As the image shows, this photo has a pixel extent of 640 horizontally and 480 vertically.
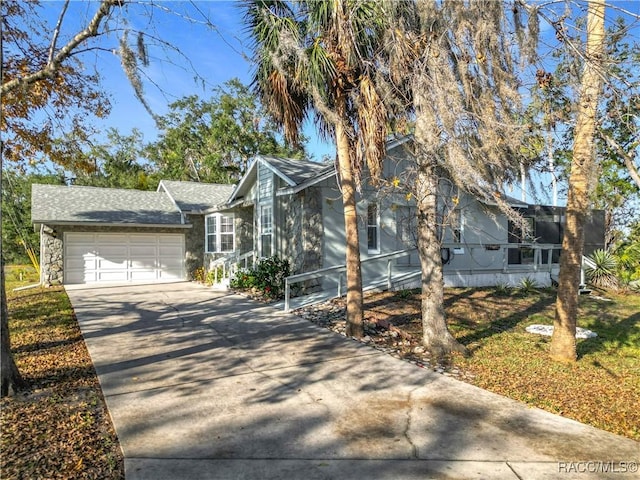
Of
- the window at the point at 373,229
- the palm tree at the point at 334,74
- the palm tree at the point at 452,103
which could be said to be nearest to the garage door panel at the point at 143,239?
the window at the point at 373,229

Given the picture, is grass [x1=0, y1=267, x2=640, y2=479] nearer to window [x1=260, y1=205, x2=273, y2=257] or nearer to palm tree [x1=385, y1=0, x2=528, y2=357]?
palm tree [x1=385, y1=0, x2=528, y2=357]

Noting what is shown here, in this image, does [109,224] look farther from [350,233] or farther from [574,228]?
Answer: [574,228]

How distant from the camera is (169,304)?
12.0 meters

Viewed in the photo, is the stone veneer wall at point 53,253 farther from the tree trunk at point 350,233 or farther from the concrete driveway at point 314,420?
the tree trunk at point 350,233

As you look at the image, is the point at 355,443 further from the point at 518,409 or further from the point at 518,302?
the point at 518,302

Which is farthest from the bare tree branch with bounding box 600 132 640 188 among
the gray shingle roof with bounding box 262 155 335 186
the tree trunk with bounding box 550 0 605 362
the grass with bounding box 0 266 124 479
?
the grass with bounding box 0 266 124 479

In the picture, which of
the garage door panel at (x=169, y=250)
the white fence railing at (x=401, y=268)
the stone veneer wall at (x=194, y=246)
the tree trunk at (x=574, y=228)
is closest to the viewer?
the tree trunk at (x=574, y=228)

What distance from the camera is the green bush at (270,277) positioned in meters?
12.6

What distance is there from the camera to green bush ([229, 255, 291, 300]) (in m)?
12.6

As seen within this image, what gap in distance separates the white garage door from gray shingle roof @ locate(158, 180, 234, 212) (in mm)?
1558

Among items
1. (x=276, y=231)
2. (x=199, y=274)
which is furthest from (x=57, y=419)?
(x=199, y=274)

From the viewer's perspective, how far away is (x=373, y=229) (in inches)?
543

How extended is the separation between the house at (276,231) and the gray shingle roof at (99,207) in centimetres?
4

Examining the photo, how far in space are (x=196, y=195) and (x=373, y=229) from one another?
416 inches
